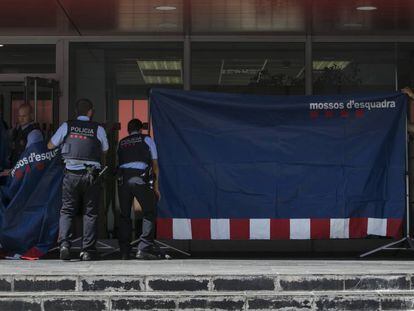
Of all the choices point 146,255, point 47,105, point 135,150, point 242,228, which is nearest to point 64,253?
point 146,255

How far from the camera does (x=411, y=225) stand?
329 inches

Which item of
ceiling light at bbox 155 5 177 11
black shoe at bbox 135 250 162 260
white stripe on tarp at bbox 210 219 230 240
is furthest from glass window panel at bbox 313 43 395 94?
black shoe at bbox 135 250 162 260


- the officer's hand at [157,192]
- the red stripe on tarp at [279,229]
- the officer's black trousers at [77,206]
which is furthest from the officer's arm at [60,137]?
the red stripe on tarp at [279,229]

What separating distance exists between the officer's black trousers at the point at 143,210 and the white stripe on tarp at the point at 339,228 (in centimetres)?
224

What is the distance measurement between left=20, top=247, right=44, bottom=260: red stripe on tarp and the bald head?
161cm

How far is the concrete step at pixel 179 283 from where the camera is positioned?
6.63 meters

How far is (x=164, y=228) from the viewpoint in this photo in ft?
26.9

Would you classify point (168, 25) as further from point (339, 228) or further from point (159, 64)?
point (339, 228)

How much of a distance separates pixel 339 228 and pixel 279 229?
0.75m

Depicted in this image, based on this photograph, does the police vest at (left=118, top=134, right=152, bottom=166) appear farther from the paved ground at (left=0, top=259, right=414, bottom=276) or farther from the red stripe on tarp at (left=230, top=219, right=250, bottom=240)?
the red stripe on tarp at (left=230, top=219, right=250, bottom=240)

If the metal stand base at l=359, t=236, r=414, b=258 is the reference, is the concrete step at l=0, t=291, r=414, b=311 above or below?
below

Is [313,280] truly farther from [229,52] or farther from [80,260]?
[229,52]

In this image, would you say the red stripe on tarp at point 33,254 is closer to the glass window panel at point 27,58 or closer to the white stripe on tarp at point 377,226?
the glass window panel at point 27,58

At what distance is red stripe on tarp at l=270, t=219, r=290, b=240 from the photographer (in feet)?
26.9
